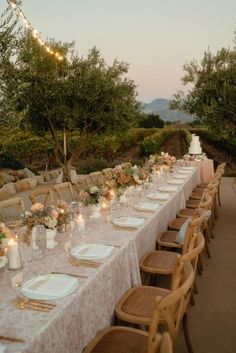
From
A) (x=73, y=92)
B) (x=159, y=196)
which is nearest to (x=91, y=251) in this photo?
(x=159, y=196)

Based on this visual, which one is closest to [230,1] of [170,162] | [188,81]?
[188,81]

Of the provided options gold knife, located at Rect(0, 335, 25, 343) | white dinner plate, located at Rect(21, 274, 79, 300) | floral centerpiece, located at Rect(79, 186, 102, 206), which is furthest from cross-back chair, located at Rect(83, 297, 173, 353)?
floral centerpiece, located at Rect(79, 186, 102, 206)

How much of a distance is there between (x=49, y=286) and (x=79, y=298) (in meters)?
0.20

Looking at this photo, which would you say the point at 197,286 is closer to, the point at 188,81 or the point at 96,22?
the point at 96,22

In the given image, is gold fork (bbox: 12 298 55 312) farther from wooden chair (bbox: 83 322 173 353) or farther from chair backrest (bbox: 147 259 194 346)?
chair backrest (bbox: 147 259 194 346)

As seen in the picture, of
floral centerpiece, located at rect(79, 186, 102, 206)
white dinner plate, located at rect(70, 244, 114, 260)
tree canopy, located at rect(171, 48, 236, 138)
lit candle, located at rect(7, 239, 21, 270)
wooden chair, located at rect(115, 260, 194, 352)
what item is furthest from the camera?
tree canopy, located at rect(171, 48, 236, 138)

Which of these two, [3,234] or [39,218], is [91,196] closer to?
[39,218]

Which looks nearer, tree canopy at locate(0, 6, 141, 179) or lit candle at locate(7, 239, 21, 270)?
lit candle at locate(7, 239, 21, 270)

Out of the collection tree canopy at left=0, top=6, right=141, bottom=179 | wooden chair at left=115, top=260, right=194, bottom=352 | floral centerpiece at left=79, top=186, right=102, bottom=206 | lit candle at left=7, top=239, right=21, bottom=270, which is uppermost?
tree canopy at left=0, top=6, right=141, bottom=179

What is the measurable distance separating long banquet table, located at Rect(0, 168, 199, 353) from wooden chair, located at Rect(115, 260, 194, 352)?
0.35 ft

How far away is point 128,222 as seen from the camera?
3.81 metres

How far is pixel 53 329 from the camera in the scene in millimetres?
1888

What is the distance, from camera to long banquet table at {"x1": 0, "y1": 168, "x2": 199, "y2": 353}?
1821mm

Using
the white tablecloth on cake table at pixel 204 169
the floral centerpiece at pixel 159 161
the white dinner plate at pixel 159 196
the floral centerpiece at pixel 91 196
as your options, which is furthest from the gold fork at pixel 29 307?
the white tablecloth on cake table at pixel 204 169
